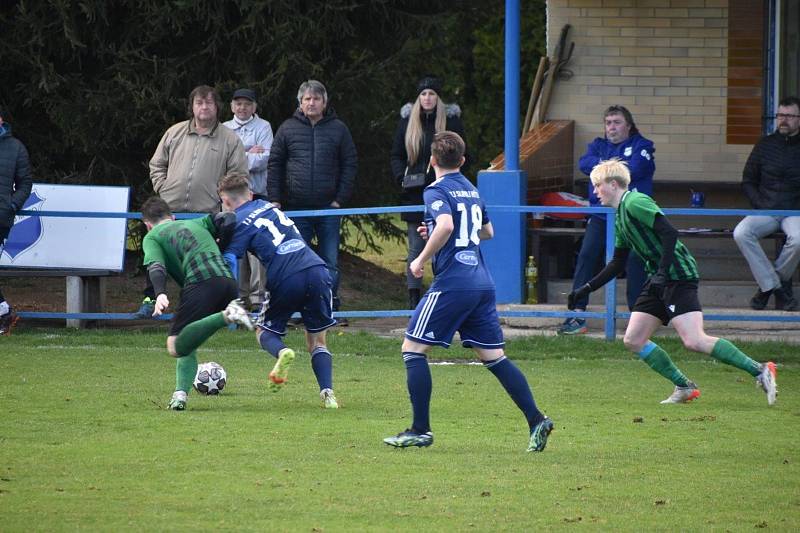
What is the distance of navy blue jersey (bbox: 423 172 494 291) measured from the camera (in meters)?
7.77

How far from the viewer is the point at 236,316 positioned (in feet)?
28.3

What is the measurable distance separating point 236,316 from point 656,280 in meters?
2.71

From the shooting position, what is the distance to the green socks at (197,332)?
29.1ft

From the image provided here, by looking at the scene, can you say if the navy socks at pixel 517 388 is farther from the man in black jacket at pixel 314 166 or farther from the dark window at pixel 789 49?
the dark window at pixel 789 49

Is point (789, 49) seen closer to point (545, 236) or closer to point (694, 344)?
point (545, 236)

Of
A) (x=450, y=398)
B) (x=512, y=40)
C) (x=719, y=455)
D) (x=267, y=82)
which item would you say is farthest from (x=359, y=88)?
(x=719, y=455)

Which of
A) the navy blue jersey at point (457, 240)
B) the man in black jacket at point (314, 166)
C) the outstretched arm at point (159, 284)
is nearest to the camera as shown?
the navy blue jersey at point (457, 240)

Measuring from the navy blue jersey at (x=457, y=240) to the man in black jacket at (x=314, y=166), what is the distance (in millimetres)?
5328

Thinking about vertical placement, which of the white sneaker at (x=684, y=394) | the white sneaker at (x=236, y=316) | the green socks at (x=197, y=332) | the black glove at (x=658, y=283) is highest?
the black glove at (x=658, y=283)

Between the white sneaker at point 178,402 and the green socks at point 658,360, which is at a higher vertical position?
the green socks at point 658,360

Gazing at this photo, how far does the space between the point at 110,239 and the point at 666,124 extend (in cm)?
630

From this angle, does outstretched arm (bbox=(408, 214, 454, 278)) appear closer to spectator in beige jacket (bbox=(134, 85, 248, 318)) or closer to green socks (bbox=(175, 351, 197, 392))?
green socks (bbox=(175, 351, 197, 392))

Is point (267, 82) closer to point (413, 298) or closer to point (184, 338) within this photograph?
point (413, 298)

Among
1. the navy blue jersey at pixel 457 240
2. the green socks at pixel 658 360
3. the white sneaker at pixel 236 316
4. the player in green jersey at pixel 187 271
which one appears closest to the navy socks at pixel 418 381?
the navy blue jersey at pixel 457 240
